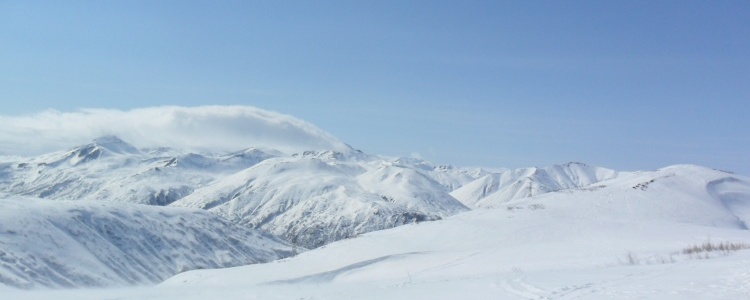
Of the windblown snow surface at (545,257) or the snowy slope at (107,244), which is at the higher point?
the windblown snow surface at (545,257)

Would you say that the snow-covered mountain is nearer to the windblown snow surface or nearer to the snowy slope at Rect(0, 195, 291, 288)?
the windblown snow surface

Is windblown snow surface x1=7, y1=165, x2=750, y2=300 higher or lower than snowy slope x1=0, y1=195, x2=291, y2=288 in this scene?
higher

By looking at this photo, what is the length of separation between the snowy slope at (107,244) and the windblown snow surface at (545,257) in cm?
4015

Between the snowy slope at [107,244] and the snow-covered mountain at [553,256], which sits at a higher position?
the snow-covered mountain at [553,256]

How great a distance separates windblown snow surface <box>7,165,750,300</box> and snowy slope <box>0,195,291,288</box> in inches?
1581

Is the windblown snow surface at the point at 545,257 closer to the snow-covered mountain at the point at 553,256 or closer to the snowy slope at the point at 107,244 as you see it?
the snow-covered mountain at the point at 553,256

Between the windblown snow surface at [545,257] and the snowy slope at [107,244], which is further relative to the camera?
the snowy slope at [107,244]

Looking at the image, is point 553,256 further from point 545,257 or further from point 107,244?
point 107,244

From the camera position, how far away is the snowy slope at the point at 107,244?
3526 inches

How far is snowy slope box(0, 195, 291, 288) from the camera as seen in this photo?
89562 mm

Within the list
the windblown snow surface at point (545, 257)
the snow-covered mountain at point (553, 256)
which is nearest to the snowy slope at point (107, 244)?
the windblown snow surface at point (545, 257)

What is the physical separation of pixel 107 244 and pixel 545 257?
336 ft

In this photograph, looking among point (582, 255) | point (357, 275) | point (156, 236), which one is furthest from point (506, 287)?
point (156, 236)

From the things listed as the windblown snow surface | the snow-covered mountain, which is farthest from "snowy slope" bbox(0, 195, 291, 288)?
the snow-covered mountain
